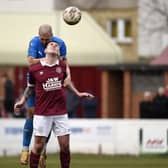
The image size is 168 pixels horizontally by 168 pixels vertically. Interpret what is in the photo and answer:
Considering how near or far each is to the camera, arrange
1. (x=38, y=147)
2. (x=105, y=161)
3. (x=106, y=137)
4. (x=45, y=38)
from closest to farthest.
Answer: (x=38, y=147) < (x=45, y=38) < (x=105, y=161) < (x=106, y=137)

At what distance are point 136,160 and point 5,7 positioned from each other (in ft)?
82.1

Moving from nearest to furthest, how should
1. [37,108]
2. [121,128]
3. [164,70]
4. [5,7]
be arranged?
1. [37,108]
2. [121,128]
3. [164,70]
4. [5,7]

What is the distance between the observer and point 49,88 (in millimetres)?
16094

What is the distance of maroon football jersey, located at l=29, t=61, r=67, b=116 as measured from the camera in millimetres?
16109

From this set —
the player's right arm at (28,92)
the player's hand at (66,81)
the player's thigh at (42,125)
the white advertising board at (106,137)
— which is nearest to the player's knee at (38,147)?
the player's thigh at (42,125)

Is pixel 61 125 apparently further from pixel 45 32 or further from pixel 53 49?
pixel 45 32

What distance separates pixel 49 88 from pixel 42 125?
0.56 metres

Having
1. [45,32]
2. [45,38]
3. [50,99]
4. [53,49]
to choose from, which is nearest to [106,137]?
[45,38]

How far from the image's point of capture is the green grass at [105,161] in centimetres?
2157

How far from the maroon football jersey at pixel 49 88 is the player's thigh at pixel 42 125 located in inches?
3.1

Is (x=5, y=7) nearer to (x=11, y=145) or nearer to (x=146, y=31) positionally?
(x=146, y=31)

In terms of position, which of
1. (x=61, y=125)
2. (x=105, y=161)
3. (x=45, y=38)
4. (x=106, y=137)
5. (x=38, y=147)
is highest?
(x=45, y=38)

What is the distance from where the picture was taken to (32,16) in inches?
1661

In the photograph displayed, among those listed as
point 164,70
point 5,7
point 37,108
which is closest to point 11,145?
point 164,70
